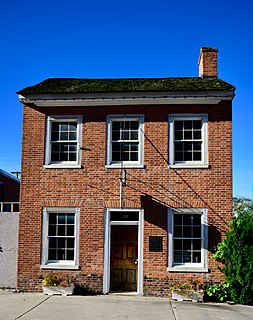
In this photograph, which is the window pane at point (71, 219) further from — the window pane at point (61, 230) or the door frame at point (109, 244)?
the door frame at point (109, 244)

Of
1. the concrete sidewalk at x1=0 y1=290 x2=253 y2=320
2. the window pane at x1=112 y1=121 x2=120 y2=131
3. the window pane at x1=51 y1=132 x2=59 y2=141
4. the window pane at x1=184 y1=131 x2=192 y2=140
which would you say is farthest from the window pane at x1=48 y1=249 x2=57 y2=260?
the window pane at x1=184 y1=131 x2=192 y2=140

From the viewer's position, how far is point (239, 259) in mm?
12891

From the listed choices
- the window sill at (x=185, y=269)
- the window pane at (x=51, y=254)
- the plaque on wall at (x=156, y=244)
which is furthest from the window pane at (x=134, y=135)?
the window pane at (x=51, y=254)

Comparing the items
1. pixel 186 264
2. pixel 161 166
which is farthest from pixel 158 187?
pixel 186 264

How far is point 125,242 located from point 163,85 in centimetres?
545

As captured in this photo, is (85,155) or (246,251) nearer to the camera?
(246,251)

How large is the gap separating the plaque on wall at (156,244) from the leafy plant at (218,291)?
1913 millimetres

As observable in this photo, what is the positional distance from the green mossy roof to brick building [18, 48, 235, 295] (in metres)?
0.07

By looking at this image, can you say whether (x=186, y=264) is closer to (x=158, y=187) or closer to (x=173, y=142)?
(x=158, y=187)

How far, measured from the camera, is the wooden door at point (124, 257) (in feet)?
47.3

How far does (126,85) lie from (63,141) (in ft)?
9.54

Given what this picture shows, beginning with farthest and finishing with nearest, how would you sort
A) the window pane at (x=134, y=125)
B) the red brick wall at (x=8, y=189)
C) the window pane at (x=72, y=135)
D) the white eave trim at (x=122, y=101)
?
the red brick wall at (x=8, y=189), the window pane at (x=72, y=135), the window pane at (x=134, y=125), the white eave trim at (x=122, y=101)

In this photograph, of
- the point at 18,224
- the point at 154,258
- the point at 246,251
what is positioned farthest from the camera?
the point at 18,224

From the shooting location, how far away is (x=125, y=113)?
1462 centimetres
